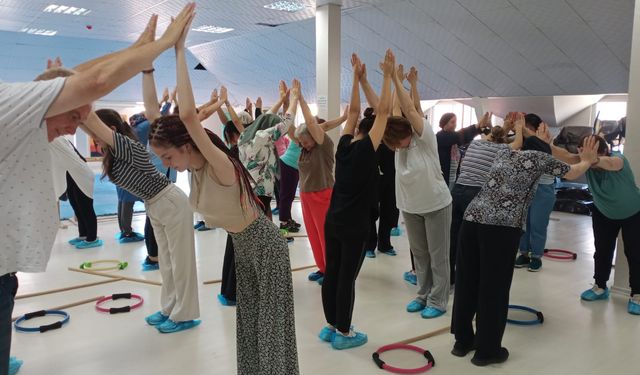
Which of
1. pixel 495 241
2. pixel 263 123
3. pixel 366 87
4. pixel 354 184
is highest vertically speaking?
pixel 366 87

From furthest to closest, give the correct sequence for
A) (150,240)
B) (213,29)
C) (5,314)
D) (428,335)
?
(213,29), (150,240), (428,335), (5,314)

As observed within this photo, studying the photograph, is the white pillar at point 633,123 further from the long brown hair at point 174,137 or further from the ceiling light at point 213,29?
the ceiling light at point 213,29

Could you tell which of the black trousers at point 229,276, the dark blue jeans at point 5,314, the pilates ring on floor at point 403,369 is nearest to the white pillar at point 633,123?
the pilates ring on floor at point 403,369

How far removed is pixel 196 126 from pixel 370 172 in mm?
1292

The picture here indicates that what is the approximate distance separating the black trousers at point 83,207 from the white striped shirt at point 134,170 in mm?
3068

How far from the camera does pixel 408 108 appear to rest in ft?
11.3

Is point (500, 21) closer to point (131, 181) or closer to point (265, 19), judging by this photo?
point (265, 19)

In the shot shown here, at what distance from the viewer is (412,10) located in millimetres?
7680

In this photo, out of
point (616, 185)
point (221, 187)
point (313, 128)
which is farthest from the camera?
point (313, 128)

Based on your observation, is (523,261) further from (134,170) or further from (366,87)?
(134,170)

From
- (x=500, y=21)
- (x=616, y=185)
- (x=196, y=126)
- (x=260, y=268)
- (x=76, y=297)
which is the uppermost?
(x=500, y=21)

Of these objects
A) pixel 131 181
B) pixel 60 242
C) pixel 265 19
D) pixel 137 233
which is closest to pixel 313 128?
pixel 131 181

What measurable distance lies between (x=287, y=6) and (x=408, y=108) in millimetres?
5241

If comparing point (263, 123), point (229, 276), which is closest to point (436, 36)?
point (263, 123)
